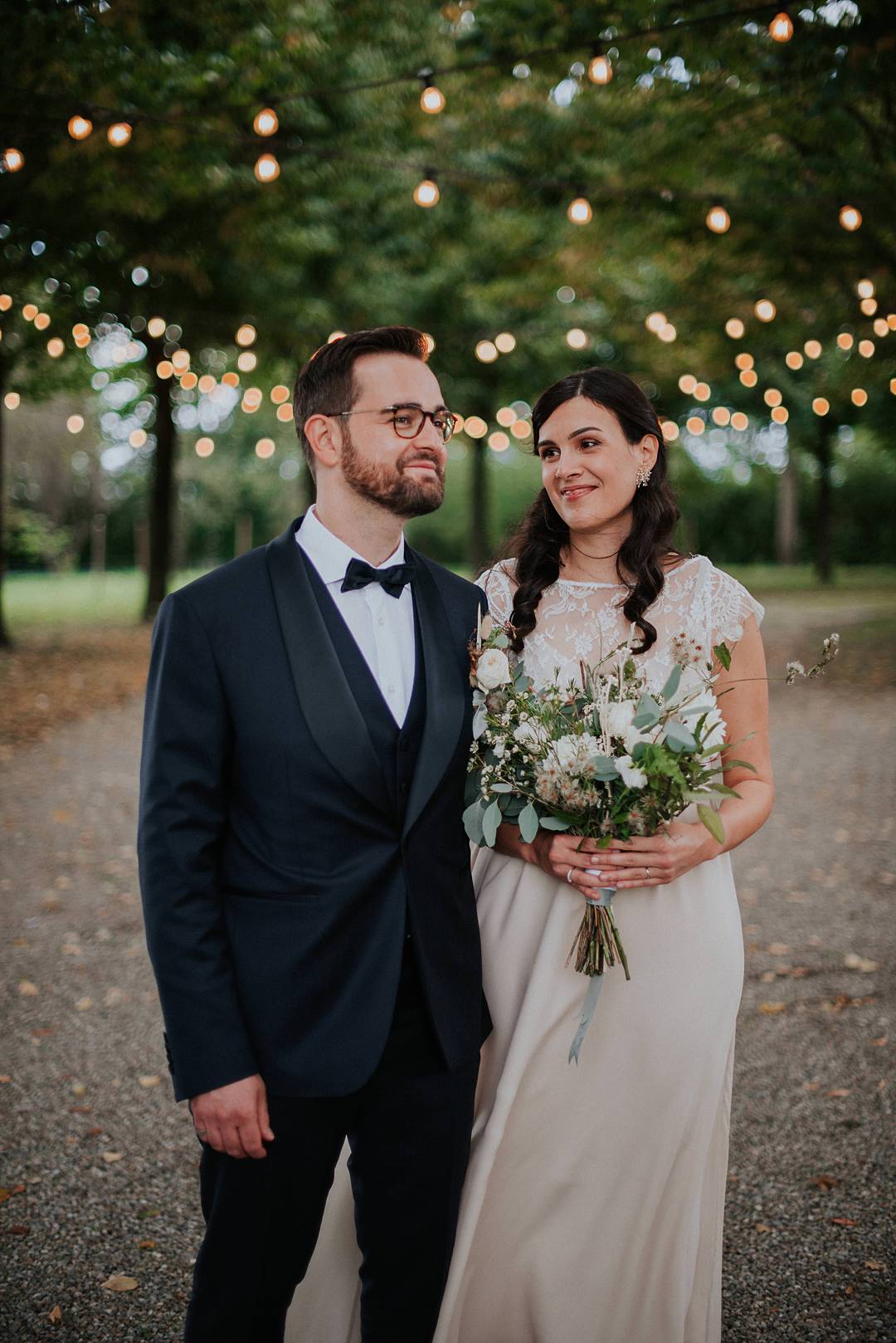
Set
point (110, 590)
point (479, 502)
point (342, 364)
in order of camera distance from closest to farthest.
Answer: point (342, 364), point (479, 502), point (110, 590)

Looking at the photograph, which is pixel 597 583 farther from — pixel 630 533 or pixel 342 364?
pixel 342 364

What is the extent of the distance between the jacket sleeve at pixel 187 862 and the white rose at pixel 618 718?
2.65 feet

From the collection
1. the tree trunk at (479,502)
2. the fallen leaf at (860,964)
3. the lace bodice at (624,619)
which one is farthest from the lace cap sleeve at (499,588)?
the tree trunk at (479,502)

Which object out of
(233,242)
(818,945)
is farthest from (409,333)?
(233,242)

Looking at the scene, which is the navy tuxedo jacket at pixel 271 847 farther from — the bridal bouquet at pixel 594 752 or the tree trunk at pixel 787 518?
the tree trunk at pixel 787 518

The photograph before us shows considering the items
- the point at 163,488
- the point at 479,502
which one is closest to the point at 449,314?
the point at 479,502

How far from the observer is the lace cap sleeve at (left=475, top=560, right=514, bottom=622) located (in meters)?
2.88

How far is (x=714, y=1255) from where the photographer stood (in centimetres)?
262

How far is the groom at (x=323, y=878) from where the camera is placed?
204 cm

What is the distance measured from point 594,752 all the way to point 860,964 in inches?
160

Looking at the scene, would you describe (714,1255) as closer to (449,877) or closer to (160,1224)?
(449,877)

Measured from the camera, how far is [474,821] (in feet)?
7.39

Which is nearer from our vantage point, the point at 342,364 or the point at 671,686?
the point at 671,686

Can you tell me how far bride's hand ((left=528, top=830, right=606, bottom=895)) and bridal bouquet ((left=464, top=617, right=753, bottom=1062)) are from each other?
1.5 inches
